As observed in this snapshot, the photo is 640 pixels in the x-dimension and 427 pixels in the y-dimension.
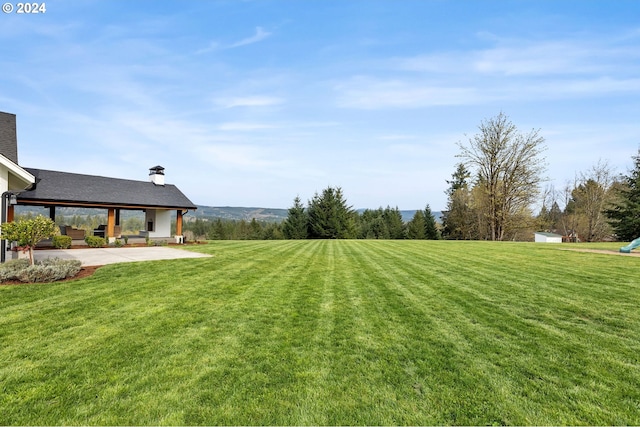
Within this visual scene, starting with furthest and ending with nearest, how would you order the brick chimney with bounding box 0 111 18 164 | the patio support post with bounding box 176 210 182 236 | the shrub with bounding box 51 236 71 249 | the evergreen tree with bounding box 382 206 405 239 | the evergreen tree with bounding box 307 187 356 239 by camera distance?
1. the evergreen tree with bounding box 382 206 405 239
2. the evergreen tree with bounding box 307 187 356 239
3. the patio support post with bounding box 176 210 182 236
4. the shrub with bounding box 51 236 71 249
5. the brick chimney with bounding box 0 111 18 164

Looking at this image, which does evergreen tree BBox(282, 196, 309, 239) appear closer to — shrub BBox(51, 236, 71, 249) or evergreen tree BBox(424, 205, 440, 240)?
evergreen tree BBox(424, 205, 440, 240)

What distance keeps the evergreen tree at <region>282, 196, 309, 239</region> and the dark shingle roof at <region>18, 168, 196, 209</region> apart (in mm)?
17445

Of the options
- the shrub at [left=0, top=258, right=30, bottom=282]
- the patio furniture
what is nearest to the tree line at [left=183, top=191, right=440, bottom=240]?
the patio furniture

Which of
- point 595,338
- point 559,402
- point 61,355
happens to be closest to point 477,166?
point 595,338

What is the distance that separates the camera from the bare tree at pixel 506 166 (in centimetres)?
2597

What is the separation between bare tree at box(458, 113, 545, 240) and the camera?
1022 inches

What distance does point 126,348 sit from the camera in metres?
3.58

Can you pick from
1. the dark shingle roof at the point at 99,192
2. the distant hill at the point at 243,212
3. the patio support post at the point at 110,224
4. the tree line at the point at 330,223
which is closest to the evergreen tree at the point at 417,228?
the tree line at the point at 330,223

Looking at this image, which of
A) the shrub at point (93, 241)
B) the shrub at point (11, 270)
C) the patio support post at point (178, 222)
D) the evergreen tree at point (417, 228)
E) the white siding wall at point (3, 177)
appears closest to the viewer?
the shrub at point (11, 270)

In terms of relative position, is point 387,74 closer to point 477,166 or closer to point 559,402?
point 559,402

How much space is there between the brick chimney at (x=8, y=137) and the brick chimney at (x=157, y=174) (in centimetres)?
905

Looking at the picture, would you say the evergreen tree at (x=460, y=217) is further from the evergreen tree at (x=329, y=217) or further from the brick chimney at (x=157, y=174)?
the brick chimney at (x=157, y=174)

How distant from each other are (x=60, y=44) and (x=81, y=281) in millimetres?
10240

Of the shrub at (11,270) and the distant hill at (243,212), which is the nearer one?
the shrub at (11,270)
